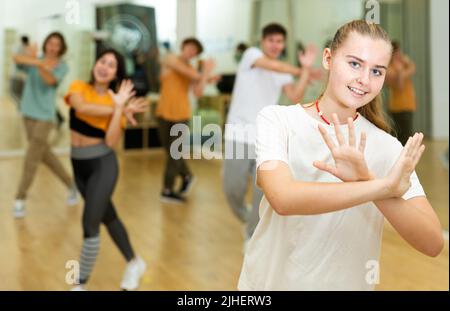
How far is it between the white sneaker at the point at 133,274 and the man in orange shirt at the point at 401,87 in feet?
5.56

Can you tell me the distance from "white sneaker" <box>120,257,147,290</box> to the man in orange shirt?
5.56 ft

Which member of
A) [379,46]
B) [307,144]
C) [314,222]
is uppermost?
[379,46]

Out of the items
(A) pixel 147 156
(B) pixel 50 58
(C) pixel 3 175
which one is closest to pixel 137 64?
(A) pixel 147 156

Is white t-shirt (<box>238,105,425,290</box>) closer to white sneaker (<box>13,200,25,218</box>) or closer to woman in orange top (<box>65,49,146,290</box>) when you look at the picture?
Answer: woman in orange top (<box>65,49,146,290</box>)

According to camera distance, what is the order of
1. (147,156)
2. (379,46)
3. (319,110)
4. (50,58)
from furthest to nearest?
(147,156) → (50,58) → (319,110) → (379,46)

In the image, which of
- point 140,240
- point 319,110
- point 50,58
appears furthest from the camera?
point 50,58

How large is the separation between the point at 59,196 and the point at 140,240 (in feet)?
4.55

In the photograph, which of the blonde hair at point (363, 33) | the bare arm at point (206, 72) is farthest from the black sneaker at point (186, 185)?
the blonde hair at point (363, 33)

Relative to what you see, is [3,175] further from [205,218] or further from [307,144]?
[307,144]

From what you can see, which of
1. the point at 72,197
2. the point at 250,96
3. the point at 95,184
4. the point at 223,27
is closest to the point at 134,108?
the point at 95,184

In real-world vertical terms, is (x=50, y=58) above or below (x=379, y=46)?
above

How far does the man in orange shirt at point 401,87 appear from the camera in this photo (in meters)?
3.17

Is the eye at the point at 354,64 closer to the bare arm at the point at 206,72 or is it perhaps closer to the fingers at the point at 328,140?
the fingers at the point at 328,140

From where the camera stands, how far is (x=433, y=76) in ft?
11.0
